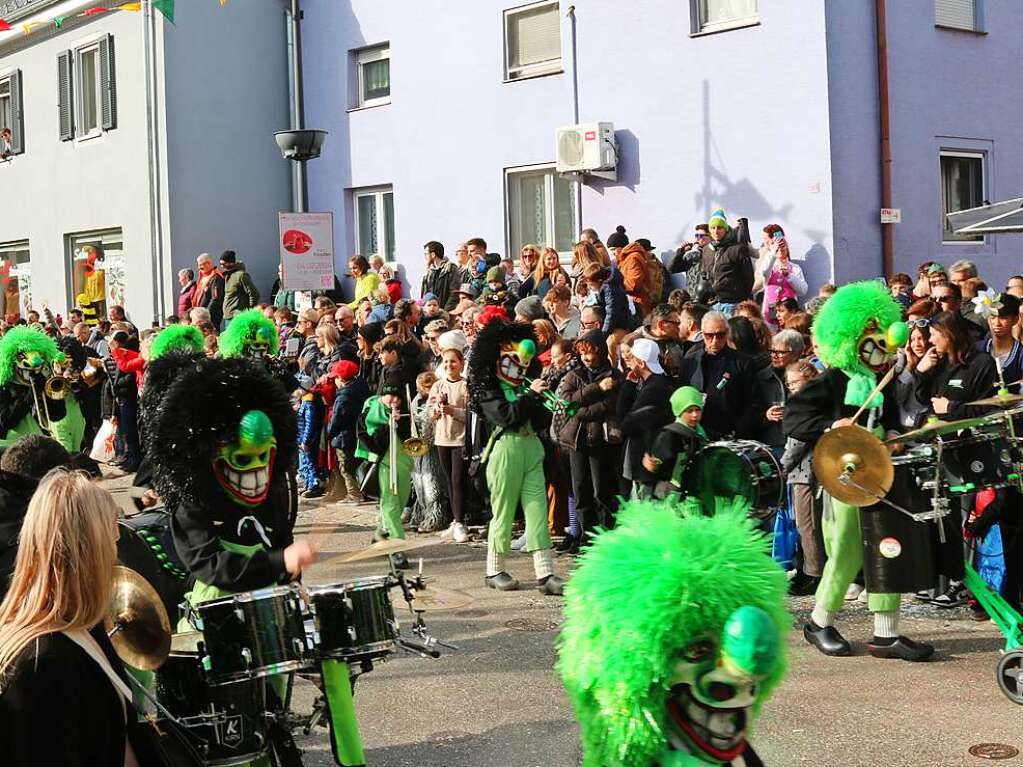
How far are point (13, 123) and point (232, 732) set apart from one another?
23.2 metres

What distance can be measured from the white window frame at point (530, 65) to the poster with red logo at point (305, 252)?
332 cm

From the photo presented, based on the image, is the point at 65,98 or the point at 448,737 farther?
the point at 65,98

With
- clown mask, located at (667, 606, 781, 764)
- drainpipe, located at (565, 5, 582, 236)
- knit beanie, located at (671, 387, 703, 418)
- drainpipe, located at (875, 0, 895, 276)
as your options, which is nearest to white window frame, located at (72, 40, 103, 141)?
drainpipe, located at (565, 5, 582, 236)

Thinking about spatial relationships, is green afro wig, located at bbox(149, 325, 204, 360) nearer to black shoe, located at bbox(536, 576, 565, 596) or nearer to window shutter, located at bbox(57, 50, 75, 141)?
Result: black shoe, located at bbox(536, 576, 565, 596)

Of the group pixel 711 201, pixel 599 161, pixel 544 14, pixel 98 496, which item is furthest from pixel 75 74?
pixel 98 496

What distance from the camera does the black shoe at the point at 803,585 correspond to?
8914mm

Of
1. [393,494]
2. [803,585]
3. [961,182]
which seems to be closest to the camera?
[803,585]

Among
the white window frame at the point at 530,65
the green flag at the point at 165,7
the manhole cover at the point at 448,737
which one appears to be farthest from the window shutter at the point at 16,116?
the manhole cover at the point at 448,737

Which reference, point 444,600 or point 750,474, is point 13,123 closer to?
point 444,600

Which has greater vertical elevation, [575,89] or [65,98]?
[65,98]

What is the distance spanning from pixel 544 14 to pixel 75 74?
10.3 meters

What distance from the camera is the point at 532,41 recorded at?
17359 mm

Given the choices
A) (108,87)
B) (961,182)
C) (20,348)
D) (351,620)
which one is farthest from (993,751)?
(108,87)

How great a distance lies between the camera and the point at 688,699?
10.8 ft
